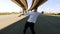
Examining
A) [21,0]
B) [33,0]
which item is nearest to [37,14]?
[21,0]

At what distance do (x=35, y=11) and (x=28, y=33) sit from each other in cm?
Result: 231

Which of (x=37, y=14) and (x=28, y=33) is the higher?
(x=37, y=14)

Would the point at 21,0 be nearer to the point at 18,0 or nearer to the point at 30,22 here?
the point at 18,0

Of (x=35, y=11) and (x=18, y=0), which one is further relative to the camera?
(x=18, y=0)

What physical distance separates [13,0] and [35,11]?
51.9 m

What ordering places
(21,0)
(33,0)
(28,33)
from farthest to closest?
1. (33,0)
2. (21,0)
3. (28,33)

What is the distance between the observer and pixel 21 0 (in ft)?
192

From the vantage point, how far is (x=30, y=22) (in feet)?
31.4

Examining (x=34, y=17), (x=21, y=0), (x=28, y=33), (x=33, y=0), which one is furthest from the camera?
(x=33, y=0)

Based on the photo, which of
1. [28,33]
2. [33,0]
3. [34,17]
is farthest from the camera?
[33,0]

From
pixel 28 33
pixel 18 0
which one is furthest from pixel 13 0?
pixel 28 33

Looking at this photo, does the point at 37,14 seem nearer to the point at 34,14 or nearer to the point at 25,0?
the point at 34,14

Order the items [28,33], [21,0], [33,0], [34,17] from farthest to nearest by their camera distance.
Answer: [33,0] → [21,0] → [28,33] → [34,17]

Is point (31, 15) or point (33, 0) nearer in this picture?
point (31, 15)
